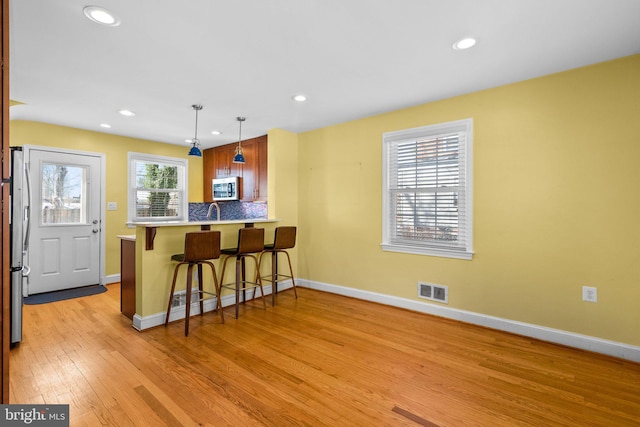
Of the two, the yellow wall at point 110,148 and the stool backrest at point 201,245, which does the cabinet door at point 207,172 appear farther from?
the stool backrest at point 201,245

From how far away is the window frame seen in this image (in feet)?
16.5

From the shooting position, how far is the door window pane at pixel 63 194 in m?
4.26

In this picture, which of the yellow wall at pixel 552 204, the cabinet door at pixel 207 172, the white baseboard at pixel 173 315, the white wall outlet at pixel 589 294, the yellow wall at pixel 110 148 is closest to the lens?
the yellow wall at pixel 552 204


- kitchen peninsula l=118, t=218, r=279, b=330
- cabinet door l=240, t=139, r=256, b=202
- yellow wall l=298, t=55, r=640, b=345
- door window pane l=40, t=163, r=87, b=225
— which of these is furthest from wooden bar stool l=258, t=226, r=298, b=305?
door window pane l=40, t=163, r=87, b=225

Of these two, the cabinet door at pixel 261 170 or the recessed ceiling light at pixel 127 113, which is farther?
the cabinet door at pixel 261 170

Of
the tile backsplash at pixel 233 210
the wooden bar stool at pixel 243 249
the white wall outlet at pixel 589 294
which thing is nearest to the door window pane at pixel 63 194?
the tile backsplash at pixel 233 210

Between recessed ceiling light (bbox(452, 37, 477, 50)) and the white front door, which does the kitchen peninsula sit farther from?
recessed ceiling light (bbox(452, 37, 477, 50))

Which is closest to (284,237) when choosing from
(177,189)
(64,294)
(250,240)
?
(250,240)

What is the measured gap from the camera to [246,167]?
16.4ft

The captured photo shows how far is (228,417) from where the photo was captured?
5.80 feet

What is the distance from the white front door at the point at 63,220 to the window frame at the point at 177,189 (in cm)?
43

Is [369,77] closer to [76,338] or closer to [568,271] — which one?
[568,271]

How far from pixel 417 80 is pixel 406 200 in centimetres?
137

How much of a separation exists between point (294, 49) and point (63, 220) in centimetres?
436
